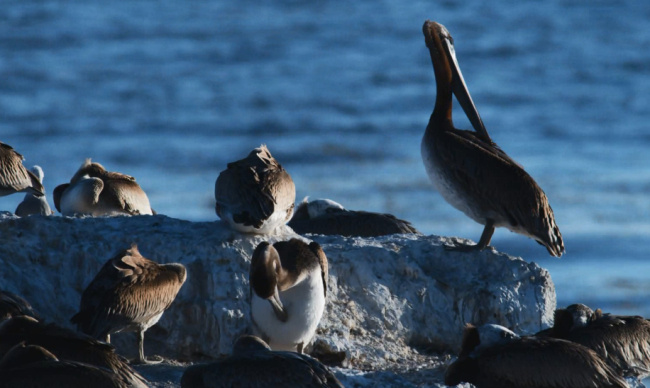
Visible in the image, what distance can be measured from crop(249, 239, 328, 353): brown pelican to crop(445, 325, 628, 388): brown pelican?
94 centimetres

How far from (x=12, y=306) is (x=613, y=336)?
328 centimetres

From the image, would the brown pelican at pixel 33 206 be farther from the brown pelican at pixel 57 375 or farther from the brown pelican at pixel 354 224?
the brown pelican at pixel 57 375

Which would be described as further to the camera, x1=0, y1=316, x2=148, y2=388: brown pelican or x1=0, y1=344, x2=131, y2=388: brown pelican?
x1=0, y1=316, x2=148, y2=388: brown pelican

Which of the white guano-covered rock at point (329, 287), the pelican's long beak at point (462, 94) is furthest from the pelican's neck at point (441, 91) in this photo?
the white guano-covered rock at point (329, 287)

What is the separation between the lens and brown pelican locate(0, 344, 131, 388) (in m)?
6.35

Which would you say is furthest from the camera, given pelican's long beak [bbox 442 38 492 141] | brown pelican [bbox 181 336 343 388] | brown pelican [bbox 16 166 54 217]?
brown pelican [bbox 16 166 54 217]

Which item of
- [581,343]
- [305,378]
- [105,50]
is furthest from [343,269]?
[105,50]

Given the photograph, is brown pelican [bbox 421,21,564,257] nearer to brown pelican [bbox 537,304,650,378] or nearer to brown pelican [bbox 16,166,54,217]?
brown pelican [bbox 537,304,650,378]

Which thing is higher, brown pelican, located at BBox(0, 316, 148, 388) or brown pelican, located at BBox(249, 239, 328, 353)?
brown pelican, located at BBox(249, 239, 328, 353)

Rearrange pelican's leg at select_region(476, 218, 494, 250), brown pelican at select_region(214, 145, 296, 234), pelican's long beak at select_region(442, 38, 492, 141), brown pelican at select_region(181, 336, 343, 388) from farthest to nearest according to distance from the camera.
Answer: pelican's long beak at select_region(442, 38, 492, 141)
pelican's leg at select_region(476, 218, 494, 250)
brown pelican at select_region(214, 145, 296, 234)
brown pelican at select_region(181, 336, 343, 388)

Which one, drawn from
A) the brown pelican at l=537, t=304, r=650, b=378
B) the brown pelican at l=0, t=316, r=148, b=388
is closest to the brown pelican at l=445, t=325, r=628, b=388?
the brown pelican at l=537, t=304, r=650, b=378

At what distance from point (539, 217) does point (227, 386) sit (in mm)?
3267

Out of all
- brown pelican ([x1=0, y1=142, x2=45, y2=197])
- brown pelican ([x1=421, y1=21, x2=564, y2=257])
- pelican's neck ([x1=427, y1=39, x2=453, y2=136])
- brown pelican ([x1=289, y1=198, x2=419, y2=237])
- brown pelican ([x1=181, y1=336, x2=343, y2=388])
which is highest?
pelican's neck ([x1=427, y1=39, x2=453, y2=136])

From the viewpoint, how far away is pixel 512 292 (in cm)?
887
